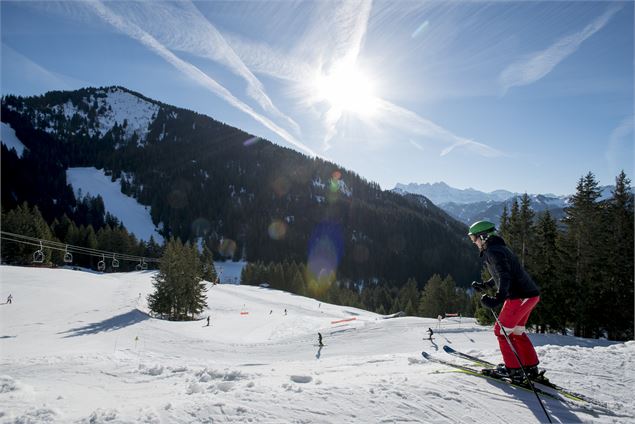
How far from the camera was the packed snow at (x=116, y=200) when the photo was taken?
516 ft

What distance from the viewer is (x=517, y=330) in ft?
19.6

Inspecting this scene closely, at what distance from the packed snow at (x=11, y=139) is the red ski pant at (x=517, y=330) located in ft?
755

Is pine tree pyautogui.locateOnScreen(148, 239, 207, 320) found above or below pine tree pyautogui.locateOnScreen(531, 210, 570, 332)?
below

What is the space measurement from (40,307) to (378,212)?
174641mm

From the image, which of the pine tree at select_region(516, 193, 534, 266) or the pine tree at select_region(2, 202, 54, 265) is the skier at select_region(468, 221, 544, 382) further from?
the pine tree at select_region(2, 202, 54, 265)

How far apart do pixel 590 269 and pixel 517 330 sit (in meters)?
25.2

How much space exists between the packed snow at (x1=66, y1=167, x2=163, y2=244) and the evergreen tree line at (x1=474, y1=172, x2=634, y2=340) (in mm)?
154042

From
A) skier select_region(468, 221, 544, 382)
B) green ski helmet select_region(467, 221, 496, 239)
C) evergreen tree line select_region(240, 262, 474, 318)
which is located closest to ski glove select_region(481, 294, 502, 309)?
skier select_region(468, 221, 544, 382)

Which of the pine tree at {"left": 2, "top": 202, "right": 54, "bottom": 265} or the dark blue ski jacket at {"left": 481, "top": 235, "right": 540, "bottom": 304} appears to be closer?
the dark blue ski jacket at {"left": 481, "top": 235, "right": 540, "bottom": 304}

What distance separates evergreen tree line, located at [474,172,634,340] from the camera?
24203mm

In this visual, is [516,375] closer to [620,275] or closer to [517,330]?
[517,330]

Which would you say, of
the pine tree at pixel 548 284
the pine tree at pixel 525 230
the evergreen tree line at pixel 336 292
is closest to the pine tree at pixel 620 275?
the pine tree at pixel 548 284

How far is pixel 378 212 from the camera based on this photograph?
→ 7712 inches

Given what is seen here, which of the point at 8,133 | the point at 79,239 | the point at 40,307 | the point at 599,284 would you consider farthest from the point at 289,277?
→ the point at 8,133
